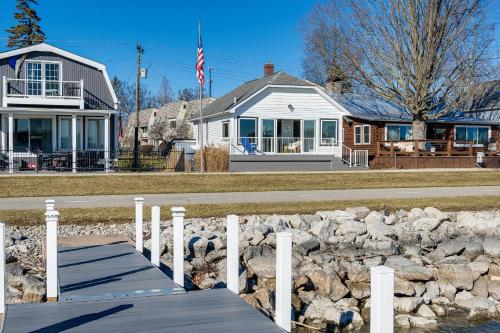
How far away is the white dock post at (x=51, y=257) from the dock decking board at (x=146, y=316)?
580mm

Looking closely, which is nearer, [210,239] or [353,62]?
[210,239]

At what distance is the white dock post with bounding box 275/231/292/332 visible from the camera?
20.2 ft

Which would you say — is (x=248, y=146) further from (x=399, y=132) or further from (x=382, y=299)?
(x=382, y=299)

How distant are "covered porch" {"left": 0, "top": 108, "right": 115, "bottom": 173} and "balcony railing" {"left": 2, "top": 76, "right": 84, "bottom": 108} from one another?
1.91 feet

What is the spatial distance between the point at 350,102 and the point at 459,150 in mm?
7820

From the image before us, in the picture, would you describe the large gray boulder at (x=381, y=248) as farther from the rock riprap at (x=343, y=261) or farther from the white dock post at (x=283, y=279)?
the white dock post at (x=283, y=279)

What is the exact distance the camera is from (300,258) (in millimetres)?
12078

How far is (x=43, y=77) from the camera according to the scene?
2995cm

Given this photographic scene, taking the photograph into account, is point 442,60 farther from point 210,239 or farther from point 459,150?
point 210,239

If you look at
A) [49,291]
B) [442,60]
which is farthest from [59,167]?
[442,60]

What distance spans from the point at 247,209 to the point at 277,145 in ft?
56.1

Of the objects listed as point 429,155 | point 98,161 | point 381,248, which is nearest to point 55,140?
point 98,161

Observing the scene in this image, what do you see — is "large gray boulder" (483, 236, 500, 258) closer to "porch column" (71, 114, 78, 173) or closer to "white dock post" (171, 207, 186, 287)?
"white dock post" (171, 207, 186, 287)

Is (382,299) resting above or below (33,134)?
below
